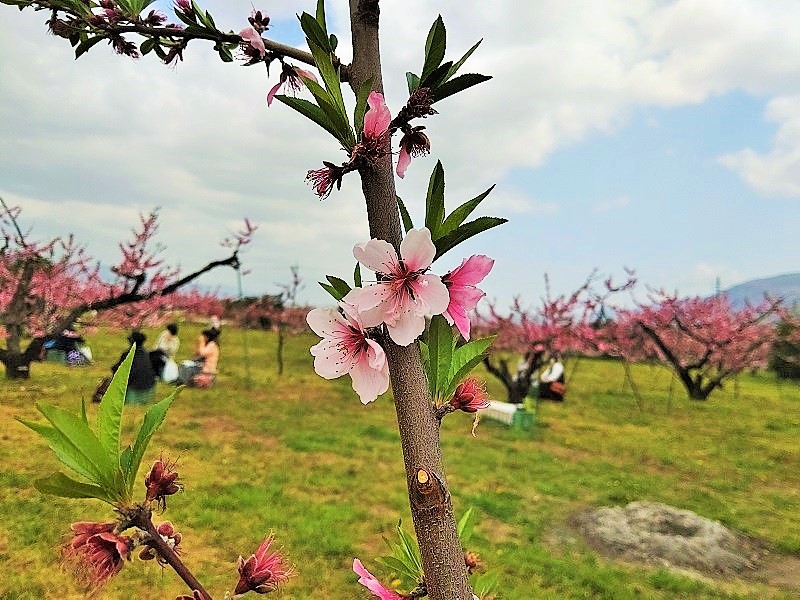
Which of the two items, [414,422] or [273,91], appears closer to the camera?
[414,422]

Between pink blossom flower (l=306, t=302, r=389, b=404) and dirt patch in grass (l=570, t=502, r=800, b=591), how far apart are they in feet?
17.1

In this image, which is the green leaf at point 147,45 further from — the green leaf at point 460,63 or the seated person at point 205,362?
the seated person at point 205,362

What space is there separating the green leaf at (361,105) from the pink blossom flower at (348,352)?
21 centimetres

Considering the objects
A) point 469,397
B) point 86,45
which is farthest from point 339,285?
point 86,45

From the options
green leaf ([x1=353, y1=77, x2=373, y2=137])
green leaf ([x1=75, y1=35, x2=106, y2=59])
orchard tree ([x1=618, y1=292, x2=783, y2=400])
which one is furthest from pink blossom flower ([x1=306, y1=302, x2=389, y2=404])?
orchard tree ([x1=618, y1=292, x2=783, y2=400])

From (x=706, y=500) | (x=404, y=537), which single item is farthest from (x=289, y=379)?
(x=404, y=537)

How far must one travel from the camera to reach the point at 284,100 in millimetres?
703

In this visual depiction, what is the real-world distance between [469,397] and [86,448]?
47cm

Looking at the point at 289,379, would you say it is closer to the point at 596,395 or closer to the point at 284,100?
the point at 596,395

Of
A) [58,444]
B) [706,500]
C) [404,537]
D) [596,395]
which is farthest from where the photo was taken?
[596,395]

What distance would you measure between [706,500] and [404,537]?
6.90m

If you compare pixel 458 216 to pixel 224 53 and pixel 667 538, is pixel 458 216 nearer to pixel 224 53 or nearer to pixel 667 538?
pixel 224 53

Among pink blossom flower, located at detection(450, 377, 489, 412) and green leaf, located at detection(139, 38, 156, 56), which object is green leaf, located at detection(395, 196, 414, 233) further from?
green leaf, located at detection(139, 38, 156, 56)

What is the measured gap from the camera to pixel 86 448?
630 mm
